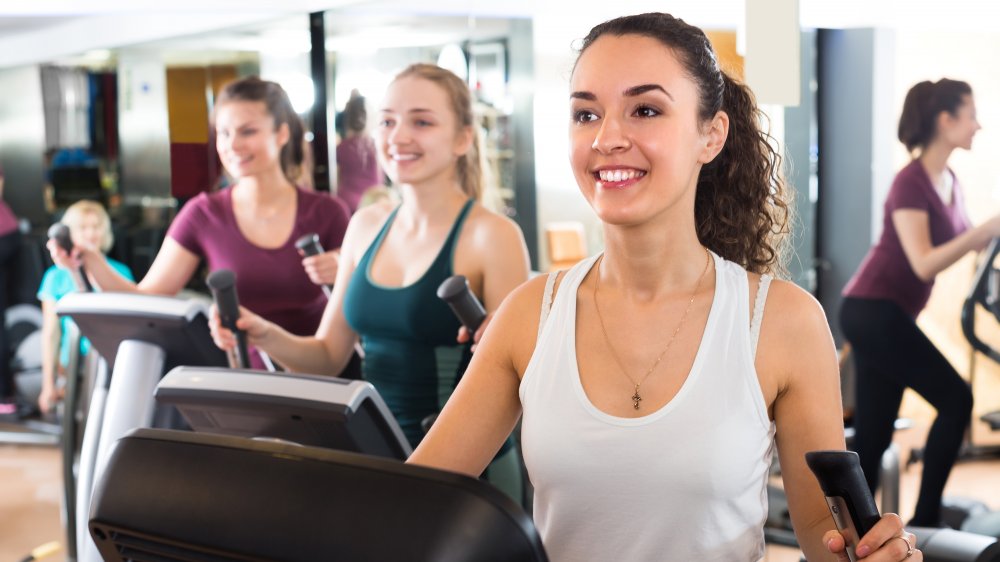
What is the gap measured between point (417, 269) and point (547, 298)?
0.83 meters

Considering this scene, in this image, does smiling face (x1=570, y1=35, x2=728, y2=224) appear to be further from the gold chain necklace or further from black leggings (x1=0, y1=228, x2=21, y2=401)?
black leggings (x1=0, y1=228, x2=21, y2=401)

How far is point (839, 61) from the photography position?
95.0 inches

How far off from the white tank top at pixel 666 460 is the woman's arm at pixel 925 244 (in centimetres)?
128

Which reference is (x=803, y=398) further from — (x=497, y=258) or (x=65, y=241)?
(x=65, y=241)

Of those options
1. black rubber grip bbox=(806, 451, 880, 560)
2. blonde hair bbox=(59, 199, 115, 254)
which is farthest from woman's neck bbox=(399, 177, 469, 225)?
blonde hair bbox=(59, 199, 115, 254)

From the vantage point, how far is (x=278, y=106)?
3154 millimetres

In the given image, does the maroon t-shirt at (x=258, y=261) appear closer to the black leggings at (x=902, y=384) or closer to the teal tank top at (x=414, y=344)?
the teal tank top at (x=414, y=344)

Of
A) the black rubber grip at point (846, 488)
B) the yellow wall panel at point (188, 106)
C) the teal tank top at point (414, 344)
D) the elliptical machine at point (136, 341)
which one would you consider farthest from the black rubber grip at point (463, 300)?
the yellow wall panel at point (188, 106)

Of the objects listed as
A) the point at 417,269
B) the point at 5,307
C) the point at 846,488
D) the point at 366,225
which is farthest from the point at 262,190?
the point at 5,307

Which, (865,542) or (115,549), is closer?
(115,549)

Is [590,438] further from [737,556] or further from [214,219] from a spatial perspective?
[214,219]

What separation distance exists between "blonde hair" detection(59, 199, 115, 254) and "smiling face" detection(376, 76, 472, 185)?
2.28 meters

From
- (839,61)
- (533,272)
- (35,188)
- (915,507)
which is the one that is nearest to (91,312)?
(533,272)

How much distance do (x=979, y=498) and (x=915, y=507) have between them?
0.50 ft
